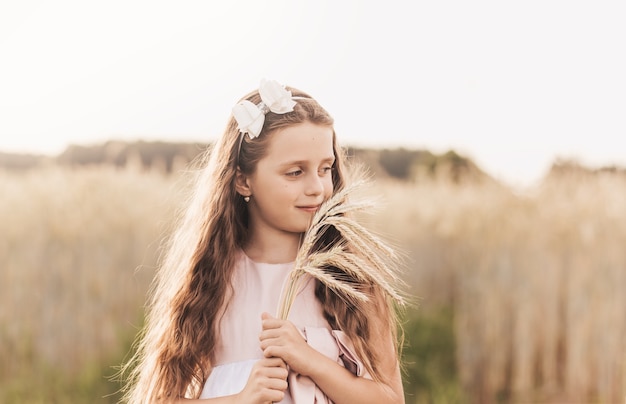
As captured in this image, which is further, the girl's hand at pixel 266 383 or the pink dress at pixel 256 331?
the pink dress at pixel 256 331

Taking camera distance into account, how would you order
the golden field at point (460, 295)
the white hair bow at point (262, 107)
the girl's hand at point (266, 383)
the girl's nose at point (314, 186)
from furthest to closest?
the golden field at point (460, 295) → the white hair bow at point (262, 107) → the girl's nose at point (314, 186) → the girl's hand at point (266, 383)

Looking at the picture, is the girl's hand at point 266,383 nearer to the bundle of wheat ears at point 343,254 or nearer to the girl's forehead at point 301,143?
the bundle of wheat ears at point 343,254

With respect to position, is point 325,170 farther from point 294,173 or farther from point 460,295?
point 460,295

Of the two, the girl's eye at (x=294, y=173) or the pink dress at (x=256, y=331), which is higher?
the girl's eye at (x=294, y=173)

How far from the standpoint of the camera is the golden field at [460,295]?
5.17m

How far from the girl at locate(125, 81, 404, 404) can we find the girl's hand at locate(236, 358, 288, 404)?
0.06 meters

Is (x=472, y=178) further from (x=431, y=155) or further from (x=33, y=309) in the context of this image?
(x=431, y=155)

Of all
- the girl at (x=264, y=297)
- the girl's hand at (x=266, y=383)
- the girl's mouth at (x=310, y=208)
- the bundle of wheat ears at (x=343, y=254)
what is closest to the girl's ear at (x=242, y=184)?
the girl at (x=264, y=297)

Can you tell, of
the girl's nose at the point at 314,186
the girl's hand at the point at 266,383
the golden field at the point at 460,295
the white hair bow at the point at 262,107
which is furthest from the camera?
the golden field at the point at 460,295

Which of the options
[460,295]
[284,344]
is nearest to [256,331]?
[284,344]

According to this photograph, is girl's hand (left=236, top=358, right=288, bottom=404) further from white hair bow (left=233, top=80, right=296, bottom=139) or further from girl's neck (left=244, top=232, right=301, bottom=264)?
white hair bow (left=233, top=80, right=296, bottom=139)

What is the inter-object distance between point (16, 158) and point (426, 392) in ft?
55.5

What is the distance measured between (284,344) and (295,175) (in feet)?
1.46

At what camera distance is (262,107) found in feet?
7.00
